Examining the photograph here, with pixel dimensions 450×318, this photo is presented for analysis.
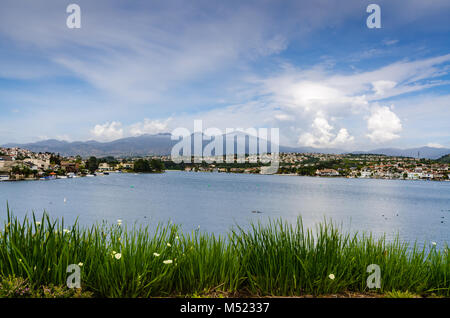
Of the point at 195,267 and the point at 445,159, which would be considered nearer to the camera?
the point at 195,267

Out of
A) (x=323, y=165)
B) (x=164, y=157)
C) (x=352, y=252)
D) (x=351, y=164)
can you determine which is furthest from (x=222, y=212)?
(x=164, y=157)

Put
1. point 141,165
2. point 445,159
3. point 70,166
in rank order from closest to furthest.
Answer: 1. point 445,159
2. point 70,166
3. point 141,165

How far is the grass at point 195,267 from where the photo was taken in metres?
3.47

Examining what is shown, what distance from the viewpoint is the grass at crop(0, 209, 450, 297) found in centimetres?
347

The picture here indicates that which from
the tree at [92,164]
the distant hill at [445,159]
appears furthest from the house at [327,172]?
the tree at [92,164]

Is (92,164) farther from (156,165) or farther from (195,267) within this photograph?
(195,267)

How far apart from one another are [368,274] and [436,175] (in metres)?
149

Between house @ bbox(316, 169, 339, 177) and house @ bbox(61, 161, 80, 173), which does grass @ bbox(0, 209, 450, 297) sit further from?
house @ bbox(316, 169, 339, 177)

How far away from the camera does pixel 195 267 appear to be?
3.84 m

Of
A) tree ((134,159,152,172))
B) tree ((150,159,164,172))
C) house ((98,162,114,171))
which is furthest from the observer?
tree ((150,159,164,172))

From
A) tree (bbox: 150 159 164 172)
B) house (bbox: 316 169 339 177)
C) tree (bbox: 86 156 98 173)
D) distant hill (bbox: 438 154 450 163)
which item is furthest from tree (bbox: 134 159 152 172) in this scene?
distant hill (bbox: 438 154 450 163)

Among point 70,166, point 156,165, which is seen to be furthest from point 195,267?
point 156,165

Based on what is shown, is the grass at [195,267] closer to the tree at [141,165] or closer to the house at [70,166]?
the house at [70,166]
